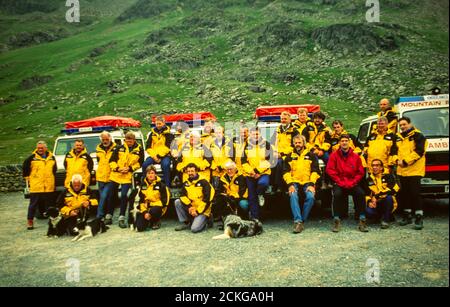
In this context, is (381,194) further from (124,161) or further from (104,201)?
(104,201)

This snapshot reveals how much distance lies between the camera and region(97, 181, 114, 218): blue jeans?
8844 mm

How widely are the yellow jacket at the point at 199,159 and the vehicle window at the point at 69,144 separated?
4.03 meters

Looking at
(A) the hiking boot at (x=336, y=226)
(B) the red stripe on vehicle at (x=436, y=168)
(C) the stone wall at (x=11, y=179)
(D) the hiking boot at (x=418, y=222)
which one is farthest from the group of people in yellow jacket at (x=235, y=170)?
(C) the stone wall at (x=11, y=179)

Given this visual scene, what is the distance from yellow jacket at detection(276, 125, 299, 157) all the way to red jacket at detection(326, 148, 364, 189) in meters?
1.11

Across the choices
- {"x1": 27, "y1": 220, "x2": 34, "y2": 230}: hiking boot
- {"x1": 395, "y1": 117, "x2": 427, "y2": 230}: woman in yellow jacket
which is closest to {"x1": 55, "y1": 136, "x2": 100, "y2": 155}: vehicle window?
{"x1": 27, "y1": 220, "x2": 34, "y2": 230}: hiking boot

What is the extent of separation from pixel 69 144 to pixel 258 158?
21.9 ft

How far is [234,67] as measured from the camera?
64.4 meters

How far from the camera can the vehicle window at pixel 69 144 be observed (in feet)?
37.3

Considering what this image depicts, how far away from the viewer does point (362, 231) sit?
7277mm

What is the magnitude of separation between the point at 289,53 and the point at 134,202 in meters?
61.4

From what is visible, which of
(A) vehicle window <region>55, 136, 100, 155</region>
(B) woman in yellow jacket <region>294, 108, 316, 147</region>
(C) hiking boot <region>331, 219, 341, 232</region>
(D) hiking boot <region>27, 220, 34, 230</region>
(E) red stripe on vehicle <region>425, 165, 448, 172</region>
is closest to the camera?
(C) hiking boot <region>331, 219, 341, 232</region>

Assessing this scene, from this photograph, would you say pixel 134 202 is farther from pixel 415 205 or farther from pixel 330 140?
pixel 415 205

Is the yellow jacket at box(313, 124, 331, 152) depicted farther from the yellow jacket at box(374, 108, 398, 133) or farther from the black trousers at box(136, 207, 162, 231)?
the black trousers at box(136, 207, 162, 231)

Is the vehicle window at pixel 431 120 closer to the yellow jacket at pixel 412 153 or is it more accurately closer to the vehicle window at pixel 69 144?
the yellow jacket at pixel 412 153
